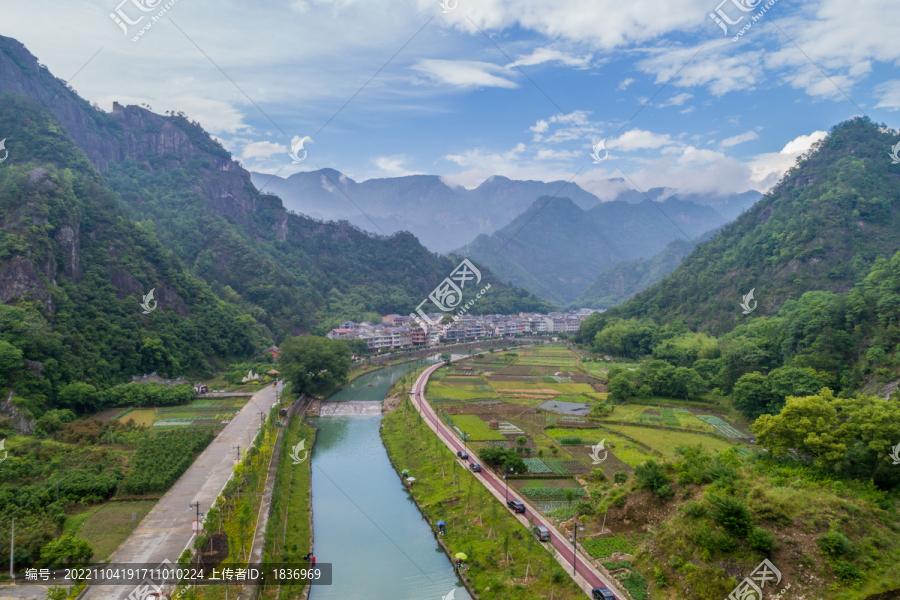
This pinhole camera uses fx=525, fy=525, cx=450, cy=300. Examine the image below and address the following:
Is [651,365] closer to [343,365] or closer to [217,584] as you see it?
[343,365]

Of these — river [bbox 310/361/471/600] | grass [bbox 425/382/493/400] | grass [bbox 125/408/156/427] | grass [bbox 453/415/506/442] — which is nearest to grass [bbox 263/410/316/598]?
river [bbox 310/361/471/600]

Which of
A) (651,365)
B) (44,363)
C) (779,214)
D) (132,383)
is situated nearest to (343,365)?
(132,383)

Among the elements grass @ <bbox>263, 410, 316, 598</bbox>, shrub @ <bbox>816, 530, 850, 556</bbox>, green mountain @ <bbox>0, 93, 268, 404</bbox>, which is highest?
green mountain @ <bbox>0, 93, 268, 404</bbox>

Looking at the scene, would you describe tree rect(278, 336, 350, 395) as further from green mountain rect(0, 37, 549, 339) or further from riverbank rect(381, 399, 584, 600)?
green mountain rect(0, 37, 549, 339)

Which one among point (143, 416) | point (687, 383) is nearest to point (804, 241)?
point (687, 383)

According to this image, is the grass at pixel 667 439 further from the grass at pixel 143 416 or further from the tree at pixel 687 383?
the grass at pixel 143 416

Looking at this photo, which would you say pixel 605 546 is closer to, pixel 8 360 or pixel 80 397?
pixel 80 397

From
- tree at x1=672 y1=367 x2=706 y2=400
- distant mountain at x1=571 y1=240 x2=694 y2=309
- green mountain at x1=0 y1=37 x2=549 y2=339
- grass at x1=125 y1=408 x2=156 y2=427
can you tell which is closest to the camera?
grass at x1=125 y1=408 x2=156 y2=427

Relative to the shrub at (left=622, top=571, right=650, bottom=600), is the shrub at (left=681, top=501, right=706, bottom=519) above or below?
above
